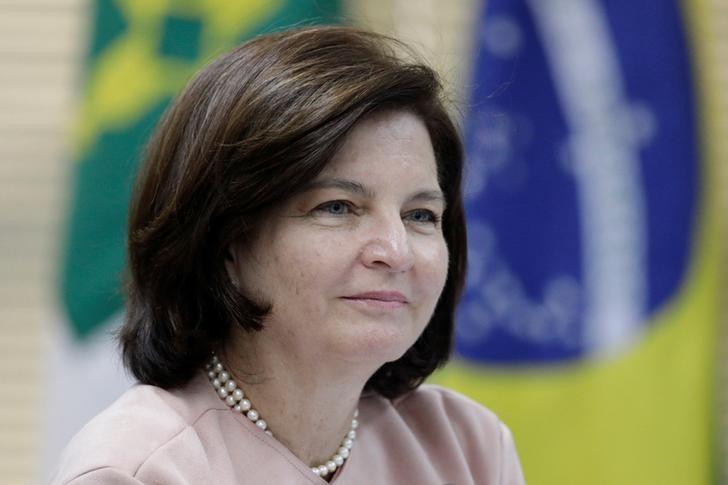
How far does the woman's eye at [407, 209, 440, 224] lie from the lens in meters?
1.87

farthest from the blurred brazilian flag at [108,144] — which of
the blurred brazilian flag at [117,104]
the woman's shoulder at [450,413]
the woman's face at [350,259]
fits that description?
the woman's face at [350,259]

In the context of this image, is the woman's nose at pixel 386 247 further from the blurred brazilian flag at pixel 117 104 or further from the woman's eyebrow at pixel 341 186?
the blurred brazilian flag at pixel 117 104

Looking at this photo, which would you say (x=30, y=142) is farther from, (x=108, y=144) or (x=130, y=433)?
(x=130, y=433)

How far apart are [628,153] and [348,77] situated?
1.83 m

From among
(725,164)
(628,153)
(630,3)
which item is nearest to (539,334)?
(628,153)

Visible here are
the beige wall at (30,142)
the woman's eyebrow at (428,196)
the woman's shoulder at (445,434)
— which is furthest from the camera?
the beige wall at (30,142)

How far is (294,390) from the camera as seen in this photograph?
1887 millimetres

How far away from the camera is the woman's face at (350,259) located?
5.77ft

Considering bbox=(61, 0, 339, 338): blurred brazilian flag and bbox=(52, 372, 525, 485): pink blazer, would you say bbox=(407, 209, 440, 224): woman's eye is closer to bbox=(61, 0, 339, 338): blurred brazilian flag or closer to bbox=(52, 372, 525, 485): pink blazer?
bbox=(52, 372, 525, 485): pink blazer

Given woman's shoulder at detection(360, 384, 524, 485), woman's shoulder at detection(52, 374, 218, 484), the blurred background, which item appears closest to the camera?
woman's shoulder at detection(52, 374, 218, 484)

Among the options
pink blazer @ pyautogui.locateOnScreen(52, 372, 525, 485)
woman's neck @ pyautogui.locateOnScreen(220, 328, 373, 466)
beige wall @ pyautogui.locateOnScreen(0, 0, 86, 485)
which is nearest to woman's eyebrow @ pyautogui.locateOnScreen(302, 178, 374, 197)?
woman's neck @ pyautogui.locateOnScreen(220, 328, 373, 466)

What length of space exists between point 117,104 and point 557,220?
1241 mm

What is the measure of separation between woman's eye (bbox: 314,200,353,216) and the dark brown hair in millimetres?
43

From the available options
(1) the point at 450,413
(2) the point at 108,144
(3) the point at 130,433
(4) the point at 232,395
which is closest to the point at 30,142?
(2) the point at 108,144
